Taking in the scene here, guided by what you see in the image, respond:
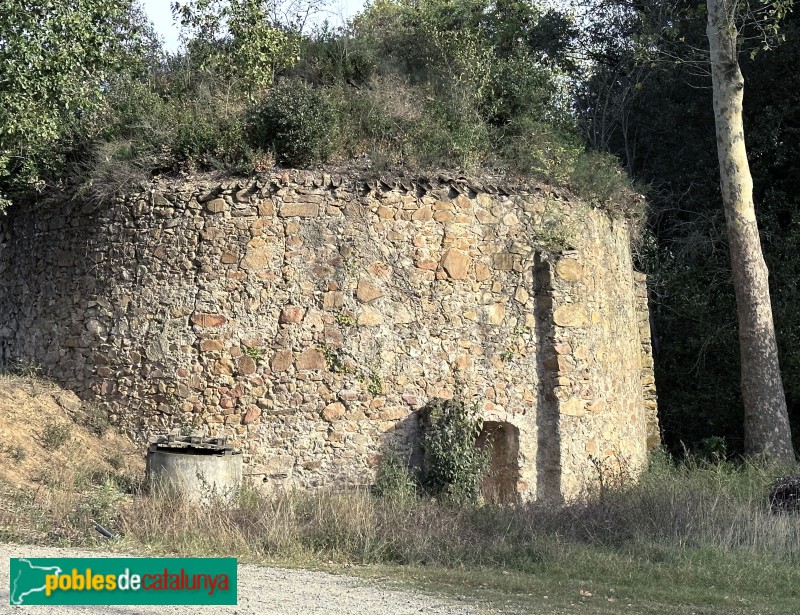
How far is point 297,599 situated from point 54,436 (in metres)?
5.73

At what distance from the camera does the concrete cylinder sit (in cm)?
1035

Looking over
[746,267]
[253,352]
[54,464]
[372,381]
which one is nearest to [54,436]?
[54,464]

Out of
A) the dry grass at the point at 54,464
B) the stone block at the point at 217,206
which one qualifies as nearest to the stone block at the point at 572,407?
the stone block at the point at 217,206

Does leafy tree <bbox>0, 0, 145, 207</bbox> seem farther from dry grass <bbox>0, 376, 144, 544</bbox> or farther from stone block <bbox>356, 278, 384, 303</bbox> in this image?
stone block <bbox>356, 278, 384, 303</bbox>

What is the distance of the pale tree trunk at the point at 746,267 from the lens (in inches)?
590

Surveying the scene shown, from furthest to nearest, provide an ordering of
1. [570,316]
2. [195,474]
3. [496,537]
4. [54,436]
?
[570,316]
[54,436]
[195,474]
[496,537]

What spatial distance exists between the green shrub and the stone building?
1.14 feet

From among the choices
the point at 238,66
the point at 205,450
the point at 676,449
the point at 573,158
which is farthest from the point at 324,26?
the point at 676,449

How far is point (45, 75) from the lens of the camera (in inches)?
479

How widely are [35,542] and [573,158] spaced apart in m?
8.71

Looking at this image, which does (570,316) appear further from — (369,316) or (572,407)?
(369,316)

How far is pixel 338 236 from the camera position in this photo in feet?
39.9

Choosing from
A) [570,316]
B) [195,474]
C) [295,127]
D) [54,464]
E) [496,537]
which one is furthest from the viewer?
[570,316]

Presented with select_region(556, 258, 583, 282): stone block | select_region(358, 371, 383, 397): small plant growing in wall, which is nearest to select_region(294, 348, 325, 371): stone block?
select_region(358, 371, 383, 397): small plant growing in wall
